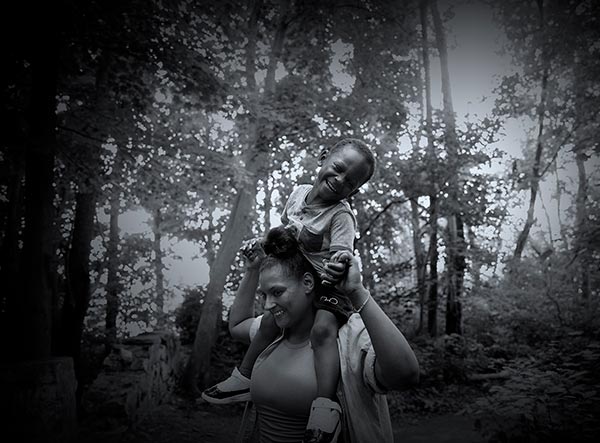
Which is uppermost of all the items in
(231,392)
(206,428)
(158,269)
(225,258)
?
(158,269)

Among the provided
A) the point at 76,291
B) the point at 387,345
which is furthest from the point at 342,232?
the point at 76,291

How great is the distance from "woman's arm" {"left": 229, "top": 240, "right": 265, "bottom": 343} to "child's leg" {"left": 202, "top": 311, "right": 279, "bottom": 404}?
0.10m

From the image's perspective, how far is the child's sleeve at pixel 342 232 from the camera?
1.66m

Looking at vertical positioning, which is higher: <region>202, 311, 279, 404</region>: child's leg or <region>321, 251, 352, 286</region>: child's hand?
<region>321, 251, 352, 286</region>: child's hand

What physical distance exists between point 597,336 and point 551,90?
9.81m

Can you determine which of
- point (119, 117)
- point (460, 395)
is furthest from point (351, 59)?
point (460, 395)

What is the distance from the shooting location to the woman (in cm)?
117

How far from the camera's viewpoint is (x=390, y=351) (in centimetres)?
114

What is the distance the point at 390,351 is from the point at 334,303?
17.9 inches

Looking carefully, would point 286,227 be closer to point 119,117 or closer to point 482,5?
point 119,117

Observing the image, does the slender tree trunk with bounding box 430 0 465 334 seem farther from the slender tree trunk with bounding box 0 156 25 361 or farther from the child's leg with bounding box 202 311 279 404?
the slender tree trunk with bounding box 0 156 25 361

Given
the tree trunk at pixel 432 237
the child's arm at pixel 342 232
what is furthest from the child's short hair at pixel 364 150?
the tree trunk at pixel 432 237

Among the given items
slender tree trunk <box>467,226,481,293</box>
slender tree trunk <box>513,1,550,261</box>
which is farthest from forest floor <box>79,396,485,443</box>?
slender tree trunk <box>513,1,550,261</box>

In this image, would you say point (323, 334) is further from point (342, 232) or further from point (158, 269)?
point (158, 269)
